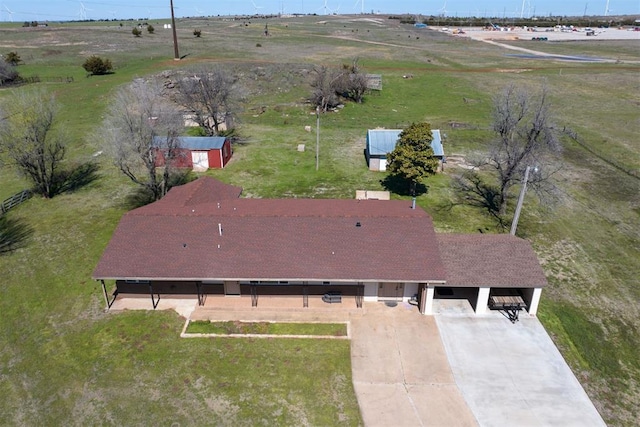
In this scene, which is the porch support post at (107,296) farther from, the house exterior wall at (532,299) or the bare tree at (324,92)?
the bare tree at (324,92)

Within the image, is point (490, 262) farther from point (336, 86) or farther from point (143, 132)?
point (336, 86)

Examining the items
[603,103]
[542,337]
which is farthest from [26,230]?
[603,103]

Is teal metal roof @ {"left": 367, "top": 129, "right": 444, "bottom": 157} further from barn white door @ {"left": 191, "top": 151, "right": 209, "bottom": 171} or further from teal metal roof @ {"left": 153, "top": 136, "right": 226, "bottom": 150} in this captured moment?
barn white door @ {"left": 191, "top": 151, "right": 209, "bottom": 171}

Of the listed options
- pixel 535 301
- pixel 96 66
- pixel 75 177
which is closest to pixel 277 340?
pixel 535 301

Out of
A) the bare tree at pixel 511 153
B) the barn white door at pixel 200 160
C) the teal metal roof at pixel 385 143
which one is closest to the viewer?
the bare tree at pixel 511 153

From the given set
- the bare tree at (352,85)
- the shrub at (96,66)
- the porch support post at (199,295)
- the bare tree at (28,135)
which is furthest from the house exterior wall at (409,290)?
the shrub at (96,66)

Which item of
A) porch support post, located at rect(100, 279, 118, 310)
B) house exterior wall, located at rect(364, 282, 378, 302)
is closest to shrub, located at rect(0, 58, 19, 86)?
porch support post, located at rect(100, 279, 118, 310)

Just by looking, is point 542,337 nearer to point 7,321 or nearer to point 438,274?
point 438,274
